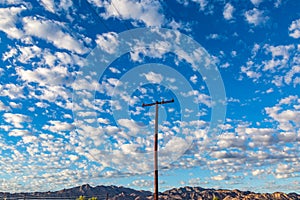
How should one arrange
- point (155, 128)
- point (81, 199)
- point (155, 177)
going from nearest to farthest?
point (155, 177)
point (155, 128)
point (81, 199)

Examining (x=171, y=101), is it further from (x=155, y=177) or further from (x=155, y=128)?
(x=155, y=177)

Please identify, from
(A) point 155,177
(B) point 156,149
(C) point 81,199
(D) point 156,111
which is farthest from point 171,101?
(C) point 81,199

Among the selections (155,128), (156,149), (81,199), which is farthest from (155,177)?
(81,199)

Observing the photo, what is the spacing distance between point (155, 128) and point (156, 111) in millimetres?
2252

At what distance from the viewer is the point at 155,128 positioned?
41406mm

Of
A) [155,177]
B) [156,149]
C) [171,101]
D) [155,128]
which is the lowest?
[155,177]

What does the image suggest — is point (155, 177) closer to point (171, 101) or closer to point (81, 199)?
point (171, 101)

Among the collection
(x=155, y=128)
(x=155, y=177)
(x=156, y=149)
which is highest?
(x=155, y=128)

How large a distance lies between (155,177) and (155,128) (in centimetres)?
635

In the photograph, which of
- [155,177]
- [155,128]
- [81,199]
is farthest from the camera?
[81,199]

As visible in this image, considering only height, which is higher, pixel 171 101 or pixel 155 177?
pixel 171 101

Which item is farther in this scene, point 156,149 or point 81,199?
point 81,199

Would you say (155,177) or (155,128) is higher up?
(155,128)

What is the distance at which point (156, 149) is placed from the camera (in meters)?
40.2
